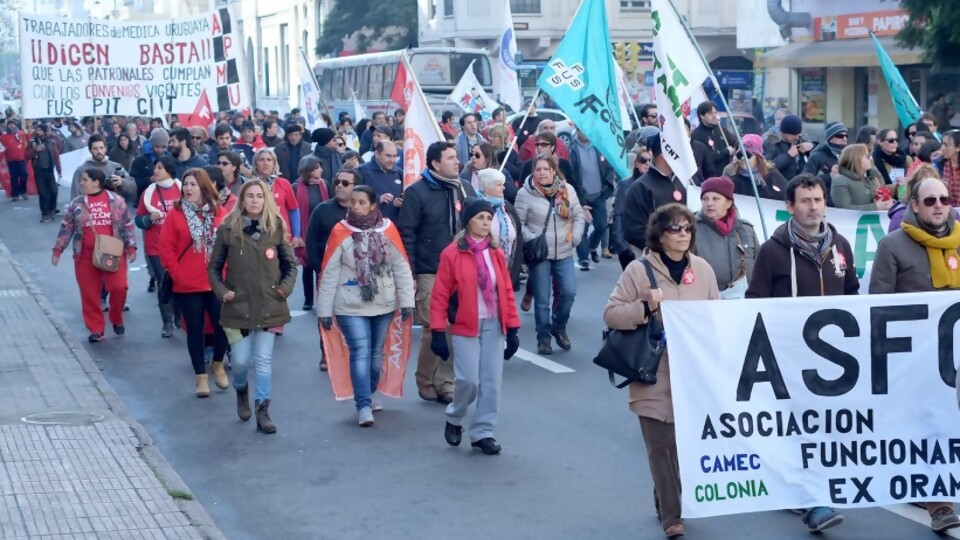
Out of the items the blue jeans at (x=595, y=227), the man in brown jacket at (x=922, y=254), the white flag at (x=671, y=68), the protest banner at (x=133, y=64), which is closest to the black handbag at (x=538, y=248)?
the white flag at (x=671, y=68)

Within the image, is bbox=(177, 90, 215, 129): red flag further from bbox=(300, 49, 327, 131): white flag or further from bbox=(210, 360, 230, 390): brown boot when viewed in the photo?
bbox=(210, 360, 230, 390): brown boot

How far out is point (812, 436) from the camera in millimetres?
6949

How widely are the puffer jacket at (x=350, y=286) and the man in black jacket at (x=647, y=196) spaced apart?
1.54 meters

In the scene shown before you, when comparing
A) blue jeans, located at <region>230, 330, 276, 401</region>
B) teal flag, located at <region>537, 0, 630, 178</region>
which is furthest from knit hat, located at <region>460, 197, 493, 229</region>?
teal flag, located at <region>537, 0, 630, 178</region>

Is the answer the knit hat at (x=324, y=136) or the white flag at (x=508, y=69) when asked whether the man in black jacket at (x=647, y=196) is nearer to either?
Result: the knit hat at (x=324, y=136)

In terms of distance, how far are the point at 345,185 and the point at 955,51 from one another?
75.2ft

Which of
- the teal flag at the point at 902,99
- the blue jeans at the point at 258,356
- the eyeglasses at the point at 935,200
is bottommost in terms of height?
the blue jeans at the point at 258,356

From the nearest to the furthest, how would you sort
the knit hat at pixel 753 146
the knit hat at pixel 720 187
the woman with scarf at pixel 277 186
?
1. the knit hat at pixel 720 187
2. the knit hat at pixel 753 146
3. the woman with scarf at pixel 277 186

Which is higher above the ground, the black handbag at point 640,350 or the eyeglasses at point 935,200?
the eyeglasses at point 935,200

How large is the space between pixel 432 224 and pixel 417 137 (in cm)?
146

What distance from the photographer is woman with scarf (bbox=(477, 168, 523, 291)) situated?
10.3m

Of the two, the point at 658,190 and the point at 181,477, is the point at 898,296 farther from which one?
the point at 181,477

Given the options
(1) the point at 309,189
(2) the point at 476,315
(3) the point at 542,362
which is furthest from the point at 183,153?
(2) the point at 476,315

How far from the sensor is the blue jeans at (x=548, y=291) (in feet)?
40.1
